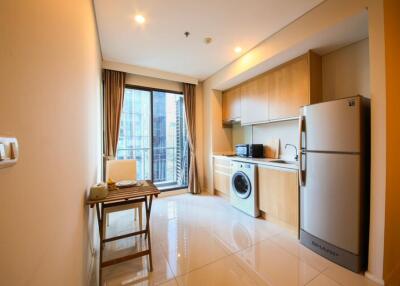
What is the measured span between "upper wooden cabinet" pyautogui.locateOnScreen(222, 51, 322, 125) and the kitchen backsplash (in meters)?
0.30

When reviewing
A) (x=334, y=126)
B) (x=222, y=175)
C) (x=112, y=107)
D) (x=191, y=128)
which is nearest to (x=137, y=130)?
(x=112, y=107)

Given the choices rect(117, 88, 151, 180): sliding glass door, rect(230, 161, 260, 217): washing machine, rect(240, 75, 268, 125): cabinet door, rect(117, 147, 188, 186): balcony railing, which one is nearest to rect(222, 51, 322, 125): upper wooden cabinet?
rect(240, 75, 268, 125): cabinet door

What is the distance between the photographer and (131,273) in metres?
1.70

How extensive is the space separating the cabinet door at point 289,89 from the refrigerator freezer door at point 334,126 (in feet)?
1.77

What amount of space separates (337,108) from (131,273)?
2.70 metres

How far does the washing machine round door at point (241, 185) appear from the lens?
9.72 feet

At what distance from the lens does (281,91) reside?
2.79 m

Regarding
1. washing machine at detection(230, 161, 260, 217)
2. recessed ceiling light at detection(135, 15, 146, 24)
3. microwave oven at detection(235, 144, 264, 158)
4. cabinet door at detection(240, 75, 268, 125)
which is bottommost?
washing machine at detection(230, 161, 260, 217)

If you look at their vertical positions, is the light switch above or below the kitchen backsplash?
below

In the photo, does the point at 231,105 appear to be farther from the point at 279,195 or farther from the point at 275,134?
the point at 279,195

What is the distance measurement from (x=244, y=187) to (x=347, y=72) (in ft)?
7.48

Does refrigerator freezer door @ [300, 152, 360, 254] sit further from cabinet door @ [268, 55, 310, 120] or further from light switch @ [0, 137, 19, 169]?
light switch @ [0, 137, 19, 169]

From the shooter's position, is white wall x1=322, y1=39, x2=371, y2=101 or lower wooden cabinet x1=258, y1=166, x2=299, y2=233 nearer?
white wall x1=322, y1=39, x2=371, y2=101

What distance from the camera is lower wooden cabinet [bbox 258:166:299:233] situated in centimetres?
229
